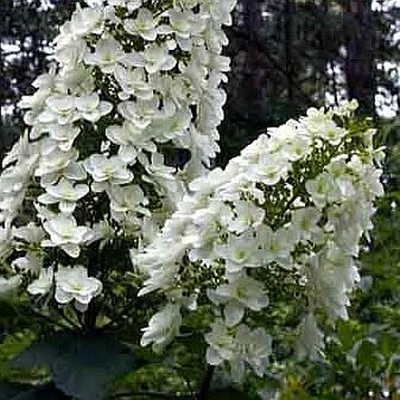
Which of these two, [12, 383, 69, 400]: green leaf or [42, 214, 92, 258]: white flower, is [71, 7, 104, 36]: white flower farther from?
[12, 383, 69, 400]: green leaf

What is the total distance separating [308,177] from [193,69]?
0.40 meters

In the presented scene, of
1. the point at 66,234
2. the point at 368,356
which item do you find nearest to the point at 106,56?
the point at 66,234

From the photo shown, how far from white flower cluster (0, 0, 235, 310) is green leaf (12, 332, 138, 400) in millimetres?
67

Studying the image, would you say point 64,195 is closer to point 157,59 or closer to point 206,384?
point 157,59

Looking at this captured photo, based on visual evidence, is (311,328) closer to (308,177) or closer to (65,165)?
(308,177)

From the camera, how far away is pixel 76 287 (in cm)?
203

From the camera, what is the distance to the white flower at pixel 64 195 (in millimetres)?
2082

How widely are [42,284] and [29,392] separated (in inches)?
7.4

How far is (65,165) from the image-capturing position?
2113 millimetres

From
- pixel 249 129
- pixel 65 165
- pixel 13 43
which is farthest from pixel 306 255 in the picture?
pixel 13 43

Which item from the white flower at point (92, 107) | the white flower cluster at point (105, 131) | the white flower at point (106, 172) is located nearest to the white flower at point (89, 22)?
the white flower cluster at point (105, 131)

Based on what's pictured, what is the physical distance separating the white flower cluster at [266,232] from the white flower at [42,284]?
0.18 metres

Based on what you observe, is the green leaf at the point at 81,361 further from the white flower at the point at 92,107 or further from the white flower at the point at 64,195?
the white flower at the point at 92,107

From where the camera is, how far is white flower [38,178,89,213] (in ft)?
6.83
